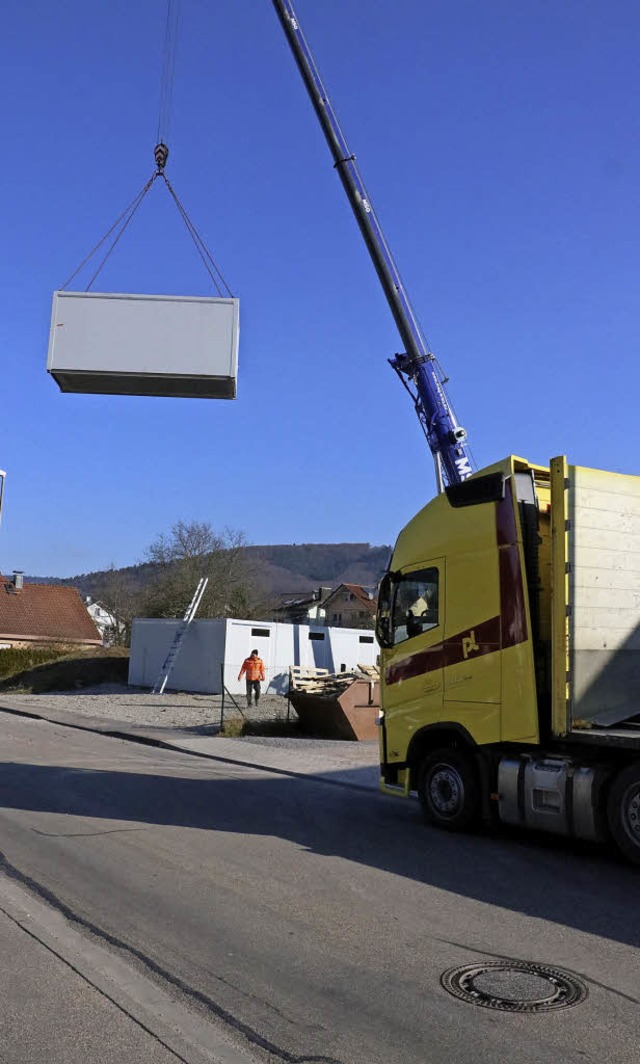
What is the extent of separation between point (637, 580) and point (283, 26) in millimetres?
19875

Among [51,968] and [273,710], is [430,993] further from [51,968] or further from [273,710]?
[273,710]

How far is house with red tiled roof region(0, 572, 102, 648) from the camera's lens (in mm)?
56281

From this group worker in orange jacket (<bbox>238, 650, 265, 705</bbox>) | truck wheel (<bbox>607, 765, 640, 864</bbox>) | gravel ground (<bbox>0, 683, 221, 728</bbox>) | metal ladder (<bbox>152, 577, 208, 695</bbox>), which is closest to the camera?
truck wheel (<bbox>607, 765, 640, 864</bbox>)

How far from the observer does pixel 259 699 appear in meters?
28.2

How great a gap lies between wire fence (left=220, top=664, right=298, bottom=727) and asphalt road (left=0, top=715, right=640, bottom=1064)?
1067 cm

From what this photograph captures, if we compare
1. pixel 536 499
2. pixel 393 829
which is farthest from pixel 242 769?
pixel 536 499

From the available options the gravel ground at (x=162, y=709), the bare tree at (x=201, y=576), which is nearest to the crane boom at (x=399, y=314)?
the gravel ground at (x=162, y=709)

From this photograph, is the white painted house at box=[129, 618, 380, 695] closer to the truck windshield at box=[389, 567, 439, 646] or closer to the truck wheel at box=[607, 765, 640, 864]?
the truck windshield at box=[389, 567, 439, 646]

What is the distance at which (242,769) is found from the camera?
48.1 ft

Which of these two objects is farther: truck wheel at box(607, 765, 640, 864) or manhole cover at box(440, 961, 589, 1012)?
truck wheel at box(607, 765, 640, 864)

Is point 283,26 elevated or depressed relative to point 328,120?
elevated

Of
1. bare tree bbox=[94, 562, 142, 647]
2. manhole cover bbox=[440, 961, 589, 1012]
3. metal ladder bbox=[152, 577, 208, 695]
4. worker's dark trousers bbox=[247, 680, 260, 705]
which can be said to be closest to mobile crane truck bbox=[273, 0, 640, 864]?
manhole cover bbox=[440, 961, 589, 1012]

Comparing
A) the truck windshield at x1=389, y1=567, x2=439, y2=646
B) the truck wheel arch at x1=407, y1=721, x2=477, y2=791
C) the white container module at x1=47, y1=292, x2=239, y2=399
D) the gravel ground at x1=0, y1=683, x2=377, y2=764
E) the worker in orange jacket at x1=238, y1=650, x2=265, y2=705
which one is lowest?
the gravel ground at x1=0, y1=683, x2=377, y2=764

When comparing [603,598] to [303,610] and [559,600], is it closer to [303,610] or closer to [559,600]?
[559,600]
